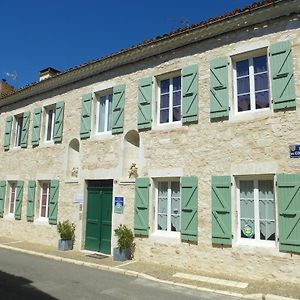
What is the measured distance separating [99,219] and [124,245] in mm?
1730

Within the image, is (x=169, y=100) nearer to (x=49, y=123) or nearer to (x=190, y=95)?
(x=190, y=95)

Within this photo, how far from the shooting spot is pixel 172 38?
973cm

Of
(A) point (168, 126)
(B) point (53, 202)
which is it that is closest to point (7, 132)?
(B) point (53, 202)

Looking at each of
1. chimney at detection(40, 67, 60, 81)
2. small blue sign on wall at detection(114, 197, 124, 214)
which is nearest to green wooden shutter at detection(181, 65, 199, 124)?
small blue sign on wall at detection(114, 197, 124, 214)

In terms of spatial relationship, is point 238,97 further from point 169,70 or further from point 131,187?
point 131,187

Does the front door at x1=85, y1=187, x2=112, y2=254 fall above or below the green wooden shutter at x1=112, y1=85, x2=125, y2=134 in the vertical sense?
below

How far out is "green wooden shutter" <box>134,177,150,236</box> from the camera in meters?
9.62

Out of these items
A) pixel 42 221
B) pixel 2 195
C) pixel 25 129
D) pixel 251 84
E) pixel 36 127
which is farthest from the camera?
pixel 2 195

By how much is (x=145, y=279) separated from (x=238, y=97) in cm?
489

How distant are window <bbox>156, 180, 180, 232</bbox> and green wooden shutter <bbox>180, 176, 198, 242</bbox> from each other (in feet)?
1.48

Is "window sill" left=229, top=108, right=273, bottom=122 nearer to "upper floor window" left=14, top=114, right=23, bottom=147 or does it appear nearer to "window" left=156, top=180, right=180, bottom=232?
"window" left=156, top=180, right=180, bottom=232

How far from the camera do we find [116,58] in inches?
437

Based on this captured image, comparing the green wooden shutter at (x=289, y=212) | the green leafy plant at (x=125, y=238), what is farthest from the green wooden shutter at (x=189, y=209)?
the green wooden shutter at (x=289, y=212)

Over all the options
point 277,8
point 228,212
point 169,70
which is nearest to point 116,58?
point 169,70
